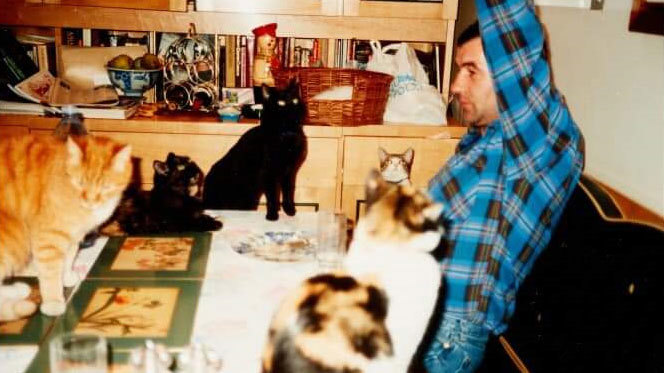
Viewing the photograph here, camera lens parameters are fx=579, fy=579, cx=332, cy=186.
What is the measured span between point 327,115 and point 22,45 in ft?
4.98

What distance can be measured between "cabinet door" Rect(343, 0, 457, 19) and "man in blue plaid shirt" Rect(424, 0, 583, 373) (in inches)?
50.6

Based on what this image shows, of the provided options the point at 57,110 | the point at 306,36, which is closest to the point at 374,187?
the point at 306,36

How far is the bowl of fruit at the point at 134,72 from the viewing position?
2719 millimetres

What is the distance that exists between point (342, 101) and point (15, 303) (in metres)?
1.65

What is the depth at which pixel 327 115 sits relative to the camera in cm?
258

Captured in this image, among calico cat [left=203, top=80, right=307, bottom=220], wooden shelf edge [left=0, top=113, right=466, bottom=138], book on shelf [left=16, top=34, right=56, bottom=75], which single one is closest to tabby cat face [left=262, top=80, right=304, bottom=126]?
calico cat [left=203, top=80, right=307, bottom=220]

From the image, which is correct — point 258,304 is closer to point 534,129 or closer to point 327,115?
point 534,129

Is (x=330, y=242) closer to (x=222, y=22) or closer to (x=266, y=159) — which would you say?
(x=266, y=159)

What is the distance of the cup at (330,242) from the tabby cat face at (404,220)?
0.55 meters

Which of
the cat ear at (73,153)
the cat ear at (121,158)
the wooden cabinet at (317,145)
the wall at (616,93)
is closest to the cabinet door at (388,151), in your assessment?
the wooden cabinet at (317,145)

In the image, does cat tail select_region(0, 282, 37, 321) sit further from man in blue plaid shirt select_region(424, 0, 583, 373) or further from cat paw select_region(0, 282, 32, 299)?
man in blue plaid shirt select_region(424, 0, 583, 373)

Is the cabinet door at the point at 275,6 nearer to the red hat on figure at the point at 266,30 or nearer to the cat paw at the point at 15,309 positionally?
the red hat on figure at the point at 266,30

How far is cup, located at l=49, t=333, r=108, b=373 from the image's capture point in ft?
3.01

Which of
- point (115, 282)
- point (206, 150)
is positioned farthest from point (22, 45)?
point (115, 282)
